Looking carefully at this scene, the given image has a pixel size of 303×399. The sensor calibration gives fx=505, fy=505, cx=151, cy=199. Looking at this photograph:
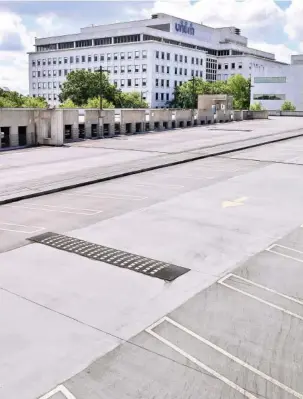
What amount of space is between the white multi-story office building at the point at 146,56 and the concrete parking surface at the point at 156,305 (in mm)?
130484

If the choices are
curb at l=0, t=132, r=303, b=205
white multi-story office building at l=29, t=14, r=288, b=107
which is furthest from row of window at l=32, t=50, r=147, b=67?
curb at l=0, t=132, r=303, b=205

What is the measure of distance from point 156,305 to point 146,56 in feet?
475

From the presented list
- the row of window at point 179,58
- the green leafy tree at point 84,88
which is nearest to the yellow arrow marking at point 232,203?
the green leafy tree at point 84,88

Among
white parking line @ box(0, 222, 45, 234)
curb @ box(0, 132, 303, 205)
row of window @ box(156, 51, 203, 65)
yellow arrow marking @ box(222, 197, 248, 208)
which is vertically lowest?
white parking line @ box(0, 222, 45, 234)

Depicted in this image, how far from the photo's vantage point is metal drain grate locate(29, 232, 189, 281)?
12.4m

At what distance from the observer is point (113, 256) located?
13.5 metres

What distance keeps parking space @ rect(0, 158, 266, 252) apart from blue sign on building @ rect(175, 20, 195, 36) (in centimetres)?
14695

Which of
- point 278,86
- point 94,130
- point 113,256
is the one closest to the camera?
point 113,256

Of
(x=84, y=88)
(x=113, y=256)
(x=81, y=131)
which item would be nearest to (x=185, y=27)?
(x=84, y=88)

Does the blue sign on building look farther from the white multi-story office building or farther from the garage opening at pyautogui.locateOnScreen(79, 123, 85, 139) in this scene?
the garage opening at pyautogui.locateOnScreen(79, 123, 85, 139)

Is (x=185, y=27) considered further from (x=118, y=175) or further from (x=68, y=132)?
(x=118, y=175)

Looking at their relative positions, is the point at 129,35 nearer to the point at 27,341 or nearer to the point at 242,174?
the point at 242,174

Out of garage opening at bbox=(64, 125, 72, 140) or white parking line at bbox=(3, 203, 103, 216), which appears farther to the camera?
garage opening at bbox=(64, 125, 72, 140)

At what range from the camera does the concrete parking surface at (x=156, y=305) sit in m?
7.64
